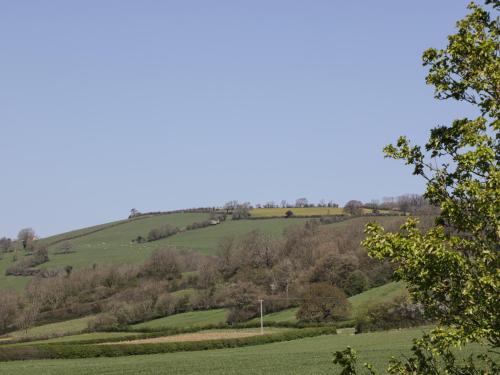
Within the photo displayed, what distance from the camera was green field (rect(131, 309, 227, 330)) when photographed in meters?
94.1

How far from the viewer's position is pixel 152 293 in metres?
114

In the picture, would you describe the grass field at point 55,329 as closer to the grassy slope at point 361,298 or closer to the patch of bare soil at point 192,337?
the patch of bare soil at point 192,337

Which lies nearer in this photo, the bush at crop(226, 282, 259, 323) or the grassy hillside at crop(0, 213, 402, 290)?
the bush at crop(226, 282, 259, 323)

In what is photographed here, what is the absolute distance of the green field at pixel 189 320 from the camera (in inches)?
3706

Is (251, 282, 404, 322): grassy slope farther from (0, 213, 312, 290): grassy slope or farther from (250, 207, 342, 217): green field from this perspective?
(250, 207, 342, 217): green field

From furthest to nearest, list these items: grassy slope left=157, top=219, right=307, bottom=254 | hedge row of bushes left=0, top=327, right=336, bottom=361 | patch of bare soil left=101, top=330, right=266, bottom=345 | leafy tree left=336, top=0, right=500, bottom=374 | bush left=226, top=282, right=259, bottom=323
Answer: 1. grassy slope left=157, top=219, right=307, bottom=254
2. bush left=226, top=282, right=259, bottom=323
3. patch of bare soil left=101, top=330, right=266, bottom=345
4. hedge row of bushes left=0, top=327, right=336, bottom=361
5. leafy tree left=336, top=0, right=500, bottom=374

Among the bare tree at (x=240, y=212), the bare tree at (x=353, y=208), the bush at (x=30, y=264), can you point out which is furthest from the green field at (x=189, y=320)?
the bare tree at (x=240, y=212)

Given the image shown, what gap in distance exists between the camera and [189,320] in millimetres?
97438

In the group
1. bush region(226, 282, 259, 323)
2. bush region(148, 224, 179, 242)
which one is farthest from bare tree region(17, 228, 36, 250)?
bush region(226, 282, 259, 323)

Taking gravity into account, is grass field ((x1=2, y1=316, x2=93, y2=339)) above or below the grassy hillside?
below

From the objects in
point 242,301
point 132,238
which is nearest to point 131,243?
point 132,238

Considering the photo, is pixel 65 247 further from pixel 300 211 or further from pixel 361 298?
pixel 361 298

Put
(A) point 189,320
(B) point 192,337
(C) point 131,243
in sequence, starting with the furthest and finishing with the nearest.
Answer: (C) point 131,243 → (A) point 189,320 → (B) point 192,337

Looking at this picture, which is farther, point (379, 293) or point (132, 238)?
point (132, 238)
